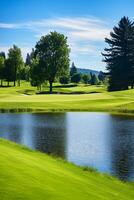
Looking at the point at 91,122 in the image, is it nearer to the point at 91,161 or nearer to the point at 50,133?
the point at 50,133

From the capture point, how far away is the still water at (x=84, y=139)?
32.7 metres

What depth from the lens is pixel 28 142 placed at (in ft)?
142

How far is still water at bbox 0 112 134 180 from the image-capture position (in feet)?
107

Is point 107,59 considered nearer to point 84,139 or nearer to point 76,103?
point 76,103

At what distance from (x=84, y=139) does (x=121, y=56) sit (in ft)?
314

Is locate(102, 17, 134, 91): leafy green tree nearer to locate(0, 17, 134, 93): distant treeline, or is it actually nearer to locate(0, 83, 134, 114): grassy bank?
locate(0, 17, 134, 93): distant treeline

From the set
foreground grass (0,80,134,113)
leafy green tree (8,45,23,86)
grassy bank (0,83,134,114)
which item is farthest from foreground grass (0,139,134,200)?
leafy green tree (8,45,23,86)

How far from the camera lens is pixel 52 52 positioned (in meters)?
147

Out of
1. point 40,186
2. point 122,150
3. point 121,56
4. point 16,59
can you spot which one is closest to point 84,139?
point 122,150

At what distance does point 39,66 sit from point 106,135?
97.3 meters

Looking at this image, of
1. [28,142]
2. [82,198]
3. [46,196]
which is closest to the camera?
[46,196]

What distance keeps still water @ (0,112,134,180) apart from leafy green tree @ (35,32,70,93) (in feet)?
256

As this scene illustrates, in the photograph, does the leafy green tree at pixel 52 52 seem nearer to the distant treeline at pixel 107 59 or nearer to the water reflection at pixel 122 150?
the distant treeline at pixel 107 59

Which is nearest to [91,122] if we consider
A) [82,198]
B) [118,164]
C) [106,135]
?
[106,135]
